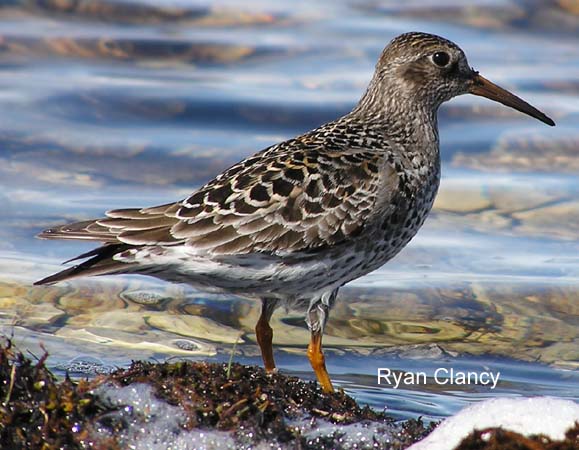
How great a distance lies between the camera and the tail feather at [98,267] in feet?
20.7

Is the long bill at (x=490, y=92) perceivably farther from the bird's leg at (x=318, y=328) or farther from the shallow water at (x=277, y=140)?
the bird's leg at (x=318, y=328)

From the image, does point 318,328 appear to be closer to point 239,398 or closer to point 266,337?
point 266,337

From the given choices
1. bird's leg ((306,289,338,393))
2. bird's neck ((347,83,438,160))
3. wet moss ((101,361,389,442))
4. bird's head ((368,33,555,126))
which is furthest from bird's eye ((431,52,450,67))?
wet moss ((101,361,389,442))

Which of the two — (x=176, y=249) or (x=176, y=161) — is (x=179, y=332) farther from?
(x=176, y=161)

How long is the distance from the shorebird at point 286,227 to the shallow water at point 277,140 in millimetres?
874

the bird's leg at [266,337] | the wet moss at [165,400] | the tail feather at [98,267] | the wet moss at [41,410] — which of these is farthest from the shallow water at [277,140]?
the wet moss at [41,410]

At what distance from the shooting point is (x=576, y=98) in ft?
44.2

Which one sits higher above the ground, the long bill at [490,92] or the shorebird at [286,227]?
the long bill at [490,92]

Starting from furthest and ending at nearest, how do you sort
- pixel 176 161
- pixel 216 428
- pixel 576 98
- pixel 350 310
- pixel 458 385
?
1. pixel 576 98
2. pixel 176 161
3. pixel 350 310
4. pixel 458 385
5. pixel 216 428

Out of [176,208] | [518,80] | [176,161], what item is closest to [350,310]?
[176,208]

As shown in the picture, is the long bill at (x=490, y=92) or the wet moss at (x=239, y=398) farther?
the long bill at (x=490, y=92)

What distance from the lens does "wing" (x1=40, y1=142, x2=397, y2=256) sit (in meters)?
6.49

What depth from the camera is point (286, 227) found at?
21.7 feet

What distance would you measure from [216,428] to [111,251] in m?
1.63
